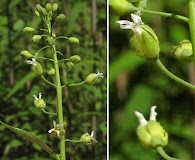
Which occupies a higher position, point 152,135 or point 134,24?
point 134,24

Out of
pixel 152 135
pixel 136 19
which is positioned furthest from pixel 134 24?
pixel 152 135

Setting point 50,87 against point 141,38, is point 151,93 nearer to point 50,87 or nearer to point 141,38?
point 50,87

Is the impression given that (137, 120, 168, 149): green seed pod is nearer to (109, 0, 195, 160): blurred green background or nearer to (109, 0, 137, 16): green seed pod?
(109, 0, 137, 16): green seed pod

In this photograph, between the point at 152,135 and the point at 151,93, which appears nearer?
the point at 152,135

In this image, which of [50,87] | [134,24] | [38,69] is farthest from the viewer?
[50,87]

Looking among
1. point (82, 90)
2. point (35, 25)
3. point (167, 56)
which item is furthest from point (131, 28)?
point (167, 56)

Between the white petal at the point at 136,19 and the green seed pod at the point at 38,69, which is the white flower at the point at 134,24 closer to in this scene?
the white petal at the point at 136,19

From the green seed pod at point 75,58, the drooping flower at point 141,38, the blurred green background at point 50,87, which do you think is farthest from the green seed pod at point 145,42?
the blurred green background at point 50,87
